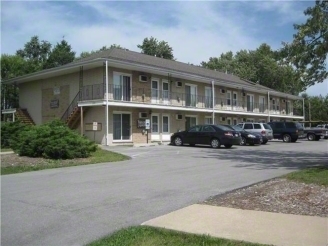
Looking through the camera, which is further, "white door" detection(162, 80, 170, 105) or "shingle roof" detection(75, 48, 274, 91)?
"white door" detection(162, 80, 170, 105)

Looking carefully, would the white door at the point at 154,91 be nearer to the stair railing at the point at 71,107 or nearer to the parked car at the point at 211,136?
the parked car at the point at 211,136

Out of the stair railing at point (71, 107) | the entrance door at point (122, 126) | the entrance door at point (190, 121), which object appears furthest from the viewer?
the entrance door at point (190, 121)

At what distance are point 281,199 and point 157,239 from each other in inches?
134

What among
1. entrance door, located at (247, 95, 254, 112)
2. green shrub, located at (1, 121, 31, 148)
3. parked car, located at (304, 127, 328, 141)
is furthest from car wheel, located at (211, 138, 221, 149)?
entrance door, located at (247, 95, 254, 112)

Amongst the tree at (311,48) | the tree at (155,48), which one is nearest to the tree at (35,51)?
the tree at (155,48)

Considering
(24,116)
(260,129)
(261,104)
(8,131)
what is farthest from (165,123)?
(261,104)

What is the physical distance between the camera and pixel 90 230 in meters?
5.98

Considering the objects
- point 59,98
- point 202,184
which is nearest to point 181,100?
→ point 59,98

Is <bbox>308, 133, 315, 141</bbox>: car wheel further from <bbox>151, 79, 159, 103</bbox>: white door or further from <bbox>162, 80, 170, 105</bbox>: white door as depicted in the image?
<bbox>151, 79, 159, 103</bbox>: white door

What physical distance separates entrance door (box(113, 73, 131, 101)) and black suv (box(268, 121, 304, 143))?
48.4 ft

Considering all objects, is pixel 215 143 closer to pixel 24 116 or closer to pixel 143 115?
pixel 143 115

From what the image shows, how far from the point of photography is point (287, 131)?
112 feet

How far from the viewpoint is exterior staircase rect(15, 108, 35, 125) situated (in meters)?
33.7

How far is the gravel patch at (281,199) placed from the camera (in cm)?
698
